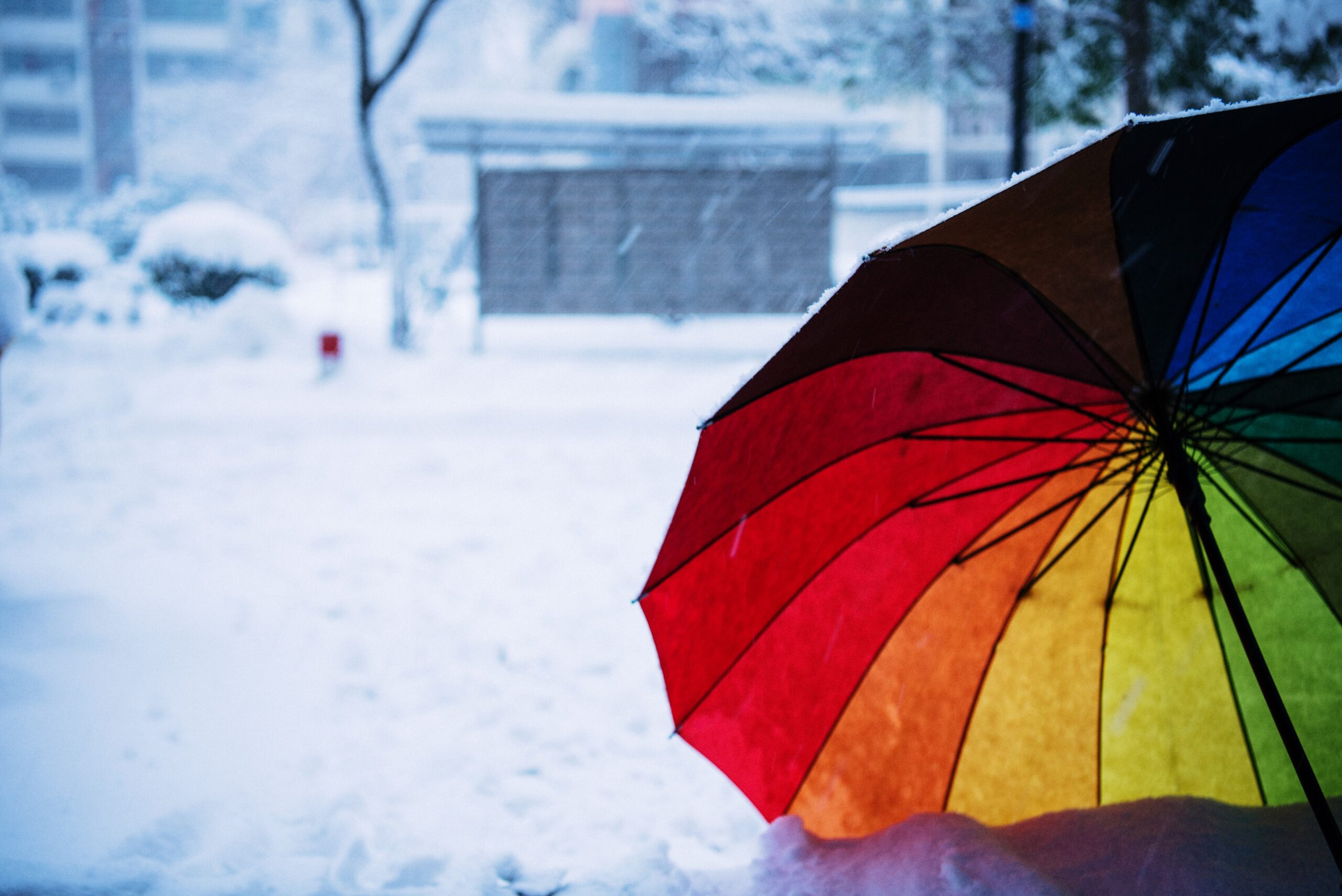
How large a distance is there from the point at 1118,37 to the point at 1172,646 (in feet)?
36.7

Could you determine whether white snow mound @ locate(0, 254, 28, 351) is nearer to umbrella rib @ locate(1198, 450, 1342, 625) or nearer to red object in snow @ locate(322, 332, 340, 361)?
umbrella rib @ locate(1198, 450, 1342, 625)

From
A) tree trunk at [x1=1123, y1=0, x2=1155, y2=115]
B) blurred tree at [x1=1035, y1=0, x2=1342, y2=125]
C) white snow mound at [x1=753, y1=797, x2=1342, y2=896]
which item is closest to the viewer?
white snow mound at [x1=753, y1=797, x2=1342, y2=896]

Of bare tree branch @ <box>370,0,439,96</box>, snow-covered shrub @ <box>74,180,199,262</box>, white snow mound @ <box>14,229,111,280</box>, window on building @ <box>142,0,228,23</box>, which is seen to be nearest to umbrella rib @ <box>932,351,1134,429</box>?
bare tree branch @ <box>370,0,439,96</box>

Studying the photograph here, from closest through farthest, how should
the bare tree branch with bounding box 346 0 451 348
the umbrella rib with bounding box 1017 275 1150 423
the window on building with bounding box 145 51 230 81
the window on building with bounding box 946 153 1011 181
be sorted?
the umbrella rib with bounding box 1017 275 1150 423 → the bare tree branch with bounding box 346 0 451 348 → the window on building with bounding box 946 153 1011 181 → the window on building with bounding box 145 51 230 81

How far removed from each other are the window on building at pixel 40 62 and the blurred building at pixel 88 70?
0.12 ft

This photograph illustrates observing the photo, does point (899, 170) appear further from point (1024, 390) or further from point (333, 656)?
point (1024, 390)

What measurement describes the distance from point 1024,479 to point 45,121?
184 ft

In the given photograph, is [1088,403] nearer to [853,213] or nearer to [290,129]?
[853,213]

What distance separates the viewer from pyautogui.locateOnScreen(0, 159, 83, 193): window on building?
45.5 m

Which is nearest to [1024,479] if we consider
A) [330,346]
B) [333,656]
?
[333,656]

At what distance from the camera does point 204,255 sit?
49.9 feet

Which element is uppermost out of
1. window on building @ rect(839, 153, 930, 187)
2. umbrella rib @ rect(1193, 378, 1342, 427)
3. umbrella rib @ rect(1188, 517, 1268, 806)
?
window on building @ rect(839, 153, 930, 187)

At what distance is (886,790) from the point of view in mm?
2590

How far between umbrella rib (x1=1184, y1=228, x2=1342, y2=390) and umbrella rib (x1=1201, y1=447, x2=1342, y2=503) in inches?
7.9
